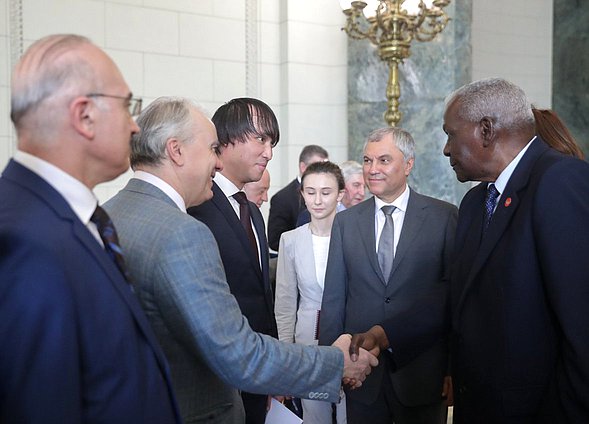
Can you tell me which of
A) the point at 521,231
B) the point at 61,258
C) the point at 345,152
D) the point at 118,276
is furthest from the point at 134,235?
the point at 345,152

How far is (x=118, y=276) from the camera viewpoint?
1.33 m

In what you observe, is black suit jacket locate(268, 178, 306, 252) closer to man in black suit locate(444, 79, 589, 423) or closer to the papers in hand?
the papers in hand

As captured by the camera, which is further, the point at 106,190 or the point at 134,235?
the point at 106,190

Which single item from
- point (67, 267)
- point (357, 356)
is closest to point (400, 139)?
point (357, 356)

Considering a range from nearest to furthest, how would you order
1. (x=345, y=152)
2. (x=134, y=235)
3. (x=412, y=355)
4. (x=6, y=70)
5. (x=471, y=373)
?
(x=134, y=235), (x=471, y=373), (x=412, y=355), (x=6, y=70), (x=345, y=152)

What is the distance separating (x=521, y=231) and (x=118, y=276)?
1.30 meters

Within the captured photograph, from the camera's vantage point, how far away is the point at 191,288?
1.73 metres

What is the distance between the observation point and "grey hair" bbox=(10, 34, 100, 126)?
1.28m

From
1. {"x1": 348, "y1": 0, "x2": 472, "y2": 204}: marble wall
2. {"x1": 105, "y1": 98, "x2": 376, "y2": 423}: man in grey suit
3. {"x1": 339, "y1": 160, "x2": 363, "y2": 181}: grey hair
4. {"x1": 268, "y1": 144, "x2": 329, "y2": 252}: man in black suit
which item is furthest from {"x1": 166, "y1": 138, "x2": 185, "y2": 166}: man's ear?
{"x1": 348, "y1": 0, "x2": 472, "y2": 204}: marble wall

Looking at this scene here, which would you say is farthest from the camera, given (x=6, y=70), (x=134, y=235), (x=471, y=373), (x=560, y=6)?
(x=6, y=70)

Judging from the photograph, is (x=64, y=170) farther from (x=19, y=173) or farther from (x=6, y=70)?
(x=6, y=70)

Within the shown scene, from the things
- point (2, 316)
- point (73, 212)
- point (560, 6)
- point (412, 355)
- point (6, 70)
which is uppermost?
point (560, 6)

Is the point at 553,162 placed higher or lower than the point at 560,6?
lower

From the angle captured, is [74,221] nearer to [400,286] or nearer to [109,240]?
[109,240]
